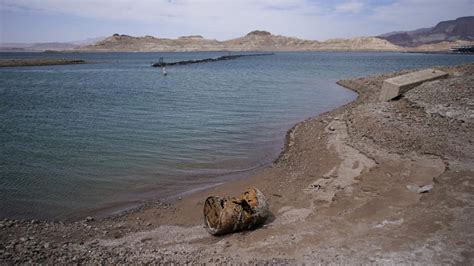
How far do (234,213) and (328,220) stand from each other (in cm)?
208

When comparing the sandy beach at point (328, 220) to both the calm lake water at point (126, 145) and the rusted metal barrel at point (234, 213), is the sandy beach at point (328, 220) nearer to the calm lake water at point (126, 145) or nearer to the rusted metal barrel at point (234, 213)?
the rusted metal barrel at point (234, 213)

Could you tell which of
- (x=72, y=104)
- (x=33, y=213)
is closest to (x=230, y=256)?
(x=33, y=213)

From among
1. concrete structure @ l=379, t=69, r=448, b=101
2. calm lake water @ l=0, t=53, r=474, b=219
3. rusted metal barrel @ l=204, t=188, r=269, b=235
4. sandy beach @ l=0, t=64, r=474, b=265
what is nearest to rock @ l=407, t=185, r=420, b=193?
sandy beach @ l=0, t=64, r=474, b=265

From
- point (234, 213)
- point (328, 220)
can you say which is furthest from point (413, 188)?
point (234, 213)

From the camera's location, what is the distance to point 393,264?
5855 mm

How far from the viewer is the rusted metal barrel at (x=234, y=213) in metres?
7.45

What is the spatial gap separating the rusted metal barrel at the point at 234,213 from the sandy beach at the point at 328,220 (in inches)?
7.7

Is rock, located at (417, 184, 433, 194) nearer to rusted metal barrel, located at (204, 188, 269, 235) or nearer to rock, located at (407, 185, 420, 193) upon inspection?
rock, located at (407, 185, 420, 193)

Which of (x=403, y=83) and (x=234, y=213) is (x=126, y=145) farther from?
(x=403, y=83)

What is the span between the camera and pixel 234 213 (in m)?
7.52

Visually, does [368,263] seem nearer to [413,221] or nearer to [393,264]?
[393,264]

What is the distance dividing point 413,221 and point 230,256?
386 cm

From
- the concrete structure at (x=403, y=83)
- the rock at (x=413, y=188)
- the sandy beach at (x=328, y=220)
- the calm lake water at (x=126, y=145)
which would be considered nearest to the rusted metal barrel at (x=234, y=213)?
the sandy beach at (x=328, y=220)

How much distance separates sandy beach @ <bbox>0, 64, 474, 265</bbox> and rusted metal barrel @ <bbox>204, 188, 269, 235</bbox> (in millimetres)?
195
